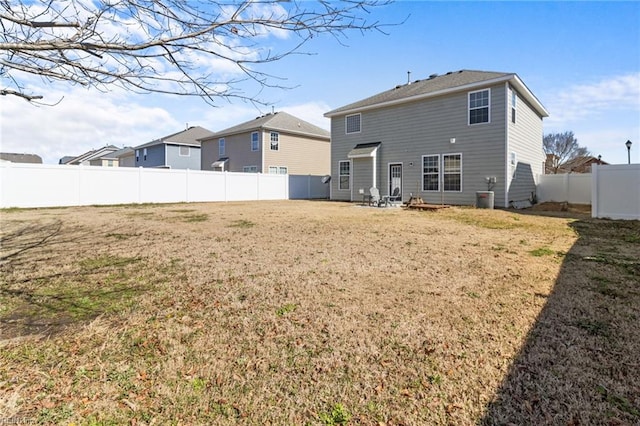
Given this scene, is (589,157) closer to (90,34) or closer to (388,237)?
(388,237)

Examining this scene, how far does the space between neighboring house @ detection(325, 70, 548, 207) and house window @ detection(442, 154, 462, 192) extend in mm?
43

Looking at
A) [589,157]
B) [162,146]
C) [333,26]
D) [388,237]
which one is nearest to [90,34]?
[333,26]

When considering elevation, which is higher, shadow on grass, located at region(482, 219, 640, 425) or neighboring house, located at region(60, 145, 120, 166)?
neighboring house, located at region(60, 145, 120, 166)

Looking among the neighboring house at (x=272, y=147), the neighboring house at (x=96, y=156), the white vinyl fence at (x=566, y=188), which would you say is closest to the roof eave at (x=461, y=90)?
the white vinyl fence at (x=566, y=188)

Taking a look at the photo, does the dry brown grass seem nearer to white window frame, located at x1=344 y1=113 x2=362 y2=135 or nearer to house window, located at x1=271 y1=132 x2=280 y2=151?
white window frame, located at x1=344 y1=113 x2=362 y2=135

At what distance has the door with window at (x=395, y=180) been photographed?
654 inches

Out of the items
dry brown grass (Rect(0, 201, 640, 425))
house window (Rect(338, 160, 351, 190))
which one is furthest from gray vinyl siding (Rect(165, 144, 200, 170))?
dry brown grass (Rect(0, 201, 640, 425))

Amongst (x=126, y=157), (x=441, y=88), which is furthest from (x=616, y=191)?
(x=126, y=157)

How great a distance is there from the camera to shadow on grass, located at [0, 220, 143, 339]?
3.05 meters

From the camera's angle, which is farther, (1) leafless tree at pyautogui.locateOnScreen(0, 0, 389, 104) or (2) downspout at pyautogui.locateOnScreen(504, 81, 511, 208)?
(2) downspout at pyautogui.locateOnScreen(504, 81, 511, 208)

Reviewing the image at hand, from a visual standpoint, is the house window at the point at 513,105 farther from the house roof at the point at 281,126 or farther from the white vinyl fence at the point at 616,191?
the house roof at the point at 281,126

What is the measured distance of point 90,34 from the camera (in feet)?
8.37

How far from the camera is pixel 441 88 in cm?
1477

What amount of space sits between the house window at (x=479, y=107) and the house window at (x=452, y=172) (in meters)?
1.65
